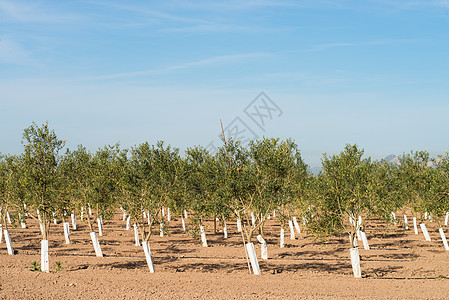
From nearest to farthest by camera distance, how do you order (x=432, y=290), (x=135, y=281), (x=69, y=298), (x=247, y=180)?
(x=69, y=298), (x=432, y=290), (x=135, y=281), (x=247, y=180)

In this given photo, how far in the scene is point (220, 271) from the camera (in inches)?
1391

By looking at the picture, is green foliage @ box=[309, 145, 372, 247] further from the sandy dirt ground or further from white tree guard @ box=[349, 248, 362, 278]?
the sandy dirt ground

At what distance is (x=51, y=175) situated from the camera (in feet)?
110

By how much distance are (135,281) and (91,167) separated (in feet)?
105

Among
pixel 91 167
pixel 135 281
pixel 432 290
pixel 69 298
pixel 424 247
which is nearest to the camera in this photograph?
pixel 69 298

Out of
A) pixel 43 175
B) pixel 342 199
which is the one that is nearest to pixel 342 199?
pixel 342 199

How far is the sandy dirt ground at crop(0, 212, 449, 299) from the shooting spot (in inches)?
1022

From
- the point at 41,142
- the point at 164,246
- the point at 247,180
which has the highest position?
the point at 41,142

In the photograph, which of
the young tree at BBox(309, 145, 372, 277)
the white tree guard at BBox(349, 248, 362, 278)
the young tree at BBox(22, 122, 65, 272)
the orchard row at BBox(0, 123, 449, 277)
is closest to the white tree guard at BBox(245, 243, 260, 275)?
the orchard row at BBox(0, 123, 449, 277)

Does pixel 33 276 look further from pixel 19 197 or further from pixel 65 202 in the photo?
pixel 19 197

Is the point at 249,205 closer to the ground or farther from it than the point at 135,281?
farther from it

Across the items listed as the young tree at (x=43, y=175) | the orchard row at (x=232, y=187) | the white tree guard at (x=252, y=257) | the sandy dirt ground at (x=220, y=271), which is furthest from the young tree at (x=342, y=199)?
the young tree at (x=43, y=175)

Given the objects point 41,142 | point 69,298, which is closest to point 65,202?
point 41,142

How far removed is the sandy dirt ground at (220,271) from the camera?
2595 cm
